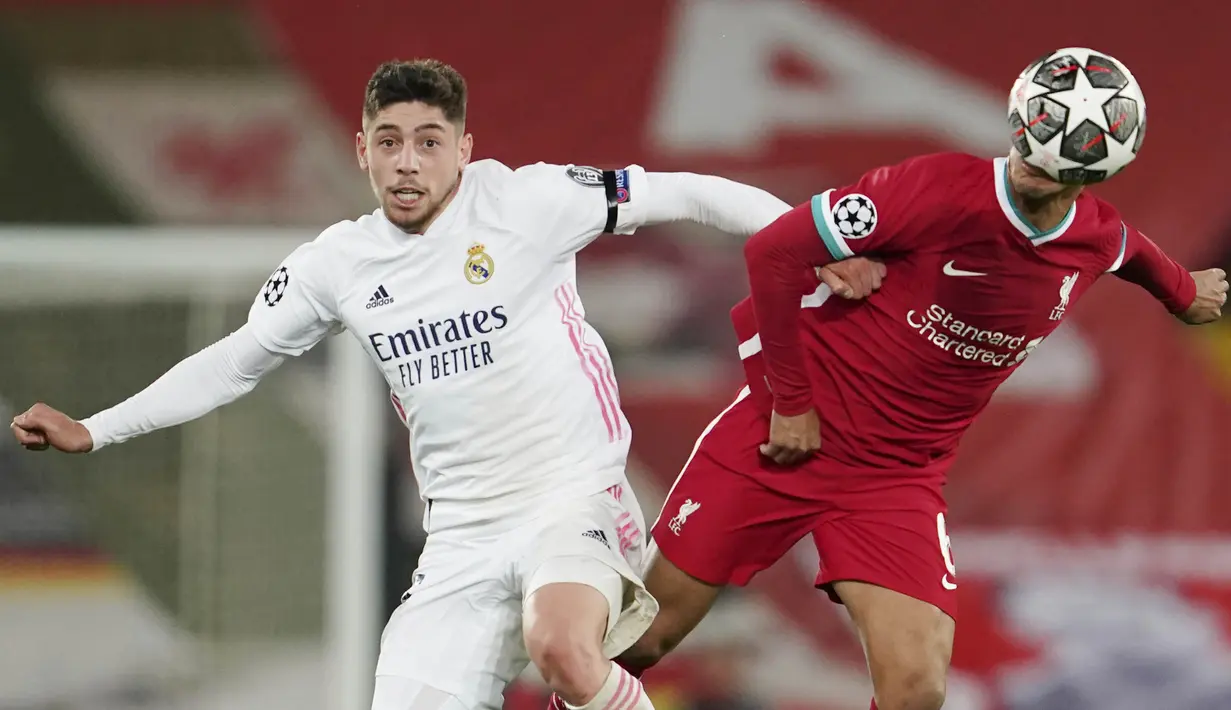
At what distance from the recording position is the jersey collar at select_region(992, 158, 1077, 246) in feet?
9.82

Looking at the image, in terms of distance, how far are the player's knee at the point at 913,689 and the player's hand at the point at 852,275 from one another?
845mm

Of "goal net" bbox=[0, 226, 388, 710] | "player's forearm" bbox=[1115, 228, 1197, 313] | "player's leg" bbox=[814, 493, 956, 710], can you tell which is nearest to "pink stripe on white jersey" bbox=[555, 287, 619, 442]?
"player's leg" bbox=[814, 493, 956, 710]

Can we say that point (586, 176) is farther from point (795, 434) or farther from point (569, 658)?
point (569, 658)

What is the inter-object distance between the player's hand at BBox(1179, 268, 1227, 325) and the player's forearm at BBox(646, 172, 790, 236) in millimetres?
989

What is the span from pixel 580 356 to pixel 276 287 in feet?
2.27

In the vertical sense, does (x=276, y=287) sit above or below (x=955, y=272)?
below

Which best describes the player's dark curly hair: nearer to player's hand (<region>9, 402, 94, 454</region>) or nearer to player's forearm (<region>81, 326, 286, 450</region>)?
player's forearm (<region>81, 326, 286, 450</region>)

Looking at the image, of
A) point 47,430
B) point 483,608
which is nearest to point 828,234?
point 483,608

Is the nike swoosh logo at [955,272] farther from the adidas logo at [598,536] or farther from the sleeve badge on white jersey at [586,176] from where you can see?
the adidas logo at [598,536]

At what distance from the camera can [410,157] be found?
3061mm

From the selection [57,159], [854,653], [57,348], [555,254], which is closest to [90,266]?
[57,348]

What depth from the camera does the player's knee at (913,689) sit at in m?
3.20

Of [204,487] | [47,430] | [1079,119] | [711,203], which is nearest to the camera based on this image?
[1079,119]

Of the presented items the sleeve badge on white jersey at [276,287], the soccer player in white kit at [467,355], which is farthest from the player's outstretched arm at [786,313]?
the sleeve badge on white jersey at [276,287]
